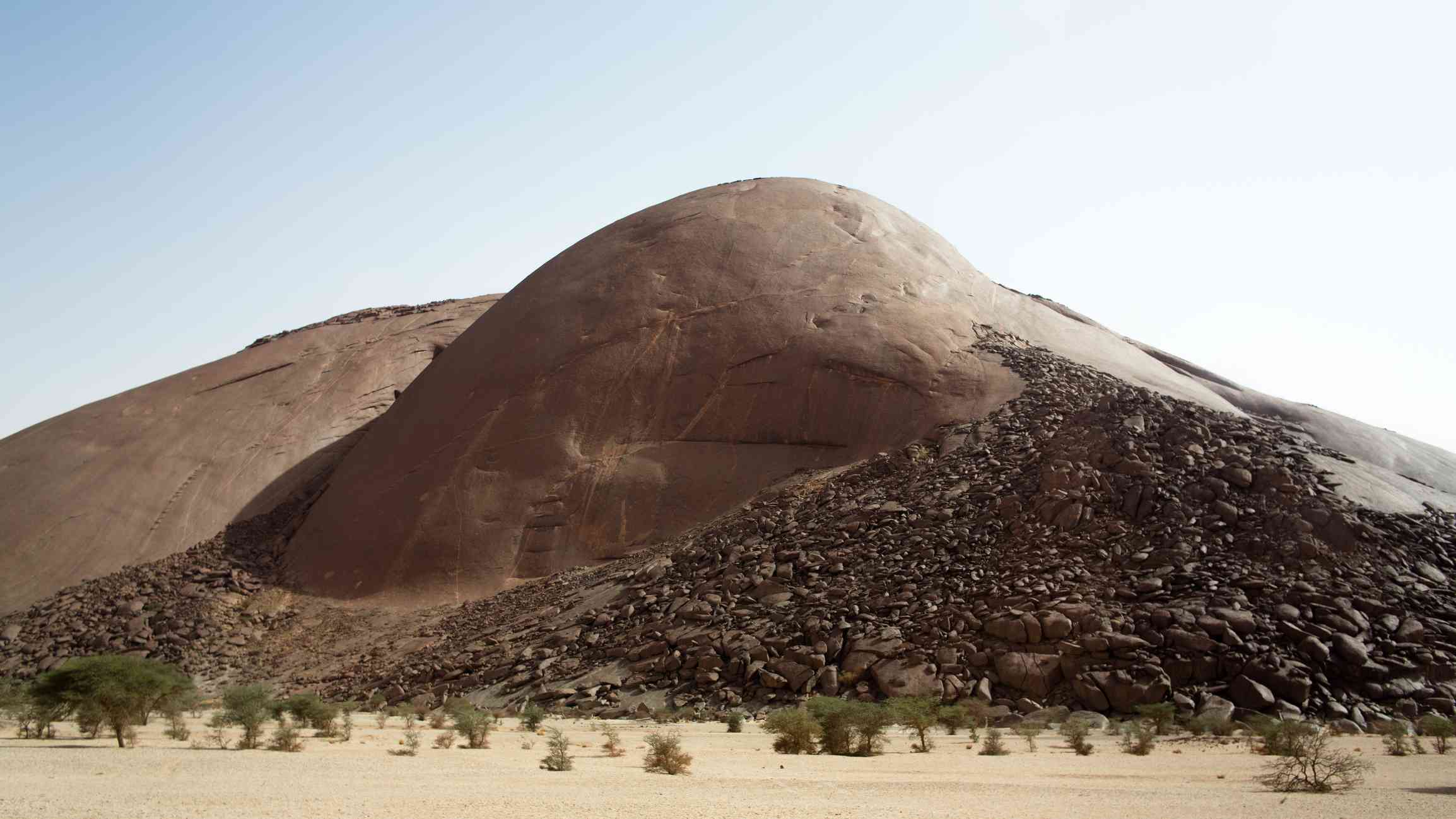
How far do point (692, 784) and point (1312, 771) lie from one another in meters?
6.34

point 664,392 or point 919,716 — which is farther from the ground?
point 664,392

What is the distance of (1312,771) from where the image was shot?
11.2 metres

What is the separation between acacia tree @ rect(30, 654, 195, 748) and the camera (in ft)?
48.0

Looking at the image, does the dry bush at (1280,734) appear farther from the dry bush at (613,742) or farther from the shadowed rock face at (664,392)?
the shadowed rock face at (664,392)

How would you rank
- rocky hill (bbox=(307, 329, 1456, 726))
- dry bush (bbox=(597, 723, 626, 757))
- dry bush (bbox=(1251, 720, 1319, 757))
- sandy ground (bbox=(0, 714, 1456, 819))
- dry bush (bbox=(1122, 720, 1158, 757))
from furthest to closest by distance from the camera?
rocky hill (bbox=(307, 329, 1456, 726)), dry bush (bbox=(1122, 720, 1158, 757)), dry bush (bbox=(597, 723, 626, 757)), dry bush (bbox=(1251, 720, 1319, 757)), sandy ground (bbox=(0, 714, 1456, 819))

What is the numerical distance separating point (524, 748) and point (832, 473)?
37.6ft

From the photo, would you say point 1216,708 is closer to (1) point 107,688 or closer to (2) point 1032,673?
(2) point 1032,673

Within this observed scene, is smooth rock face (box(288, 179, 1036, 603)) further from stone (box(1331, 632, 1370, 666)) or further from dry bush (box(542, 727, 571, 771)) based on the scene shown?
dry bush (box(542, 727, 571, 771))

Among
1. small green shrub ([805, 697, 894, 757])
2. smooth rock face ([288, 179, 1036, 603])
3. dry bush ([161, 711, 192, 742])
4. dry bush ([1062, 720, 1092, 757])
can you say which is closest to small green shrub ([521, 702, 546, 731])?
small green shrub ([805, 697, 894, 757])

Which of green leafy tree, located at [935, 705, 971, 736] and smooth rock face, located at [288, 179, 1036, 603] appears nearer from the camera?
green leafy tree, located at [935, 705, 971, 736]

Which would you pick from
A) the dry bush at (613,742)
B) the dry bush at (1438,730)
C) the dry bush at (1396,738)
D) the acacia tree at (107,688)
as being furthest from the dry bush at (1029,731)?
the acacia tree at (107,688)

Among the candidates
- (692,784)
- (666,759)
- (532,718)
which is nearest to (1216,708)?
(666,759)

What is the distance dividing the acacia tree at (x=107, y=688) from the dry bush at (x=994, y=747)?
11.1 meters

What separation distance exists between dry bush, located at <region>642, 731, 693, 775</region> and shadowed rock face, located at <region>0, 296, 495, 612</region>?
21.5 metres
